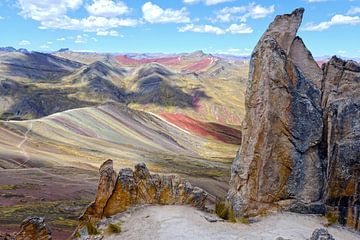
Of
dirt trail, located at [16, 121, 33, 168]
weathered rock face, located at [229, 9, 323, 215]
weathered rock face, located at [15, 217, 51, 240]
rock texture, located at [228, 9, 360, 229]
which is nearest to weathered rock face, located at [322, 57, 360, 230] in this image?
rock texture, located at [228, 9, 360, 229]

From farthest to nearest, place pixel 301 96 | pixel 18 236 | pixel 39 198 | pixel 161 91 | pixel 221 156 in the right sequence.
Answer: pixel 161 91
pixel 221 156
pixel 39 198
pixel 301 96
pixel 18 236

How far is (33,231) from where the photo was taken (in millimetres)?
20453

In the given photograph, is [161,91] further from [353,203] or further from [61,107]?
[353,203]

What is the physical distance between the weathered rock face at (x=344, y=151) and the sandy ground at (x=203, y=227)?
107 cm

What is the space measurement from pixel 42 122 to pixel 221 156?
109 ft

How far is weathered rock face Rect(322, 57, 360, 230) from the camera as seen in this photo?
2053 centimetres

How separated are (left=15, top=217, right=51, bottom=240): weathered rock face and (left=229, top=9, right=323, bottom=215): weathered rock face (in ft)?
29.2

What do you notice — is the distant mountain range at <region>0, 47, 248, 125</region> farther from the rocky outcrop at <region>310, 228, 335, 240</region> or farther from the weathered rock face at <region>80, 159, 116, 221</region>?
the rocky outcrop at <region>310, 228, 335, 240</region>

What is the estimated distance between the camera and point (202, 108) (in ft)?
516

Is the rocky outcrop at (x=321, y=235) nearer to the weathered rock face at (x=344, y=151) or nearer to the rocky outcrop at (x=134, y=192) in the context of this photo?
the weathered rock face at (x=344, y=151)

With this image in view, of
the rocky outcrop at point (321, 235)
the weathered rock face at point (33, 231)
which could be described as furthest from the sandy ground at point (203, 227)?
the weathered rock face at point (33, 231)

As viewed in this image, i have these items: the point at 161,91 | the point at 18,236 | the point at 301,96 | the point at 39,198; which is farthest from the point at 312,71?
the point at 161,91

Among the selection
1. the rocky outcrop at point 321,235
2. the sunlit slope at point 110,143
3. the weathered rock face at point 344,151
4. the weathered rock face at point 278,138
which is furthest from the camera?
the sunlit slope at point 110,143

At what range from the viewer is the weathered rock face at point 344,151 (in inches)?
808
